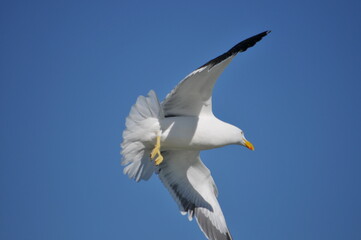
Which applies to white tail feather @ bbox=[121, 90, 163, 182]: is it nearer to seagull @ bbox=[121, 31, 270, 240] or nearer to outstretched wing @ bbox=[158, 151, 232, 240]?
seagull @ bbox=[121, 31, 270, 240]

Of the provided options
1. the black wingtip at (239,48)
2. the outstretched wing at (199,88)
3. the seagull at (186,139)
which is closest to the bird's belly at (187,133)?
the seagull at (186,139)

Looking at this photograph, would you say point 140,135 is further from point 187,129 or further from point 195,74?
point 195,74

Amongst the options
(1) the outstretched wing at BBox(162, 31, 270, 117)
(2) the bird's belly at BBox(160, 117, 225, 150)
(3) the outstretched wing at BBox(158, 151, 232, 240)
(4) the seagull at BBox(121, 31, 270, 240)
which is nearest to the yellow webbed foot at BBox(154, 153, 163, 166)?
(4) the seagull at BBox(121, 31, 270, 240)

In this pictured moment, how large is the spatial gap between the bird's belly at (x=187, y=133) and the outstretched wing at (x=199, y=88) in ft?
0.53

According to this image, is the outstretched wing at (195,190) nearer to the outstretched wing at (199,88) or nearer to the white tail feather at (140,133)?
the white tail feather at (140,133)

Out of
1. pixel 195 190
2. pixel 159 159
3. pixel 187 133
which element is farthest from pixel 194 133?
pixel 195 190

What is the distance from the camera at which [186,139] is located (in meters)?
8.01

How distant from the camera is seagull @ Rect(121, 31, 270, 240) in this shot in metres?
7.53

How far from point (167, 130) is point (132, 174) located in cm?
107

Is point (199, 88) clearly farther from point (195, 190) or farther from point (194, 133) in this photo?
point (195, 190)

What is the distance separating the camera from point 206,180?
30.3ft

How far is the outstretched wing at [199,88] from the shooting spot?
695cm

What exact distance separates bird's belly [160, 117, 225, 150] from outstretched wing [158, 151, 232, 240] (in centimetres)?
79

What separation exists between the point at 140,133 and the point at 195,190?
199 centimetres
